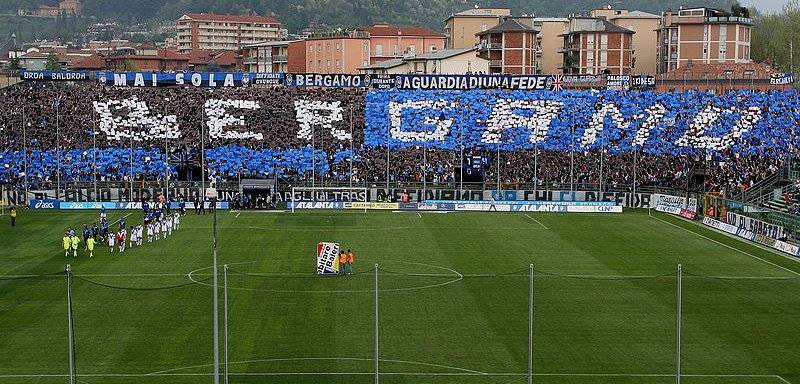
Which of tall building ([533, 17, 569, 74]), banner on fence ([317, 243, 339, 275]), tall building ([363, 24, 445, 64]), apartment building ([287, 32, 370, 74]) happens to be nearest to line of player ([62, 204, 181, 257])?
banner on fence ([317, 243, 339, 275])

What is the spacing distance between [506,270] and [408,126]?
44.2 metres

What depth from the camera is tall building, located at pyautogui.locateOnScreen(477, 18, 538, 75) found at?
133 meters

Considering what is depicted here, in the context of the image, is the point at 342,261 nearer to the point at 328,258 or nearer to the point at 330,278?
the point at 328,258

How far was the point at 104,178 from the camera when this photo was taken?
280 feet

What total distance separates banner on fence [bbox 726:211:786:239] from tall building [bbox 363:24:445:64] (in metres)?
88.8

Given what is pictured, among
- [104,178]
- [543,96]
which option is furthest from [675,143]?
[104,178]

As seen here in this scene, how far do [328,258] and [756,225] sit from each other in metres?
26.8

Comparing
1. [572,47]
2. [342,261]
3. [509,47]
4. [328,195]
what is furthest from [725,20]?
[342,261]

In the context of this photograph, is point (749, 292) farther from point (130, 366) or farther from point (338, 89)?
point (338, 89)

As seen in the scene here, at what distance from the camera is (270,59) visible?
174 m

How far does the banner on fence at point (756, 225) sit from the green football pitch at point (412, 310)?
1.51 metres

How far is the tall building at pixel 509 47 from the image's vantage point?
437ft

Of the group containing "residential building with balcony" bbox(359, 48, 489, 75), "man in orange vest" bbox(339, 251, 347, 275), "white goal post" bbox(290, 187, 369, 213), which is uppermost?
Result: "residential building with balcony" bbox(359, 48, 489, 75)

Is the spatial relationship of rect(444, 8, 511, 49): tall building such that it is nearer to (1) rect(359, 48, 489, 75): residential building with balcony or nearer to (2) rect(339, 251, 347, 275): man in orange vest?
(1) rect(359, 48, 489, 75): residential building with balcony
